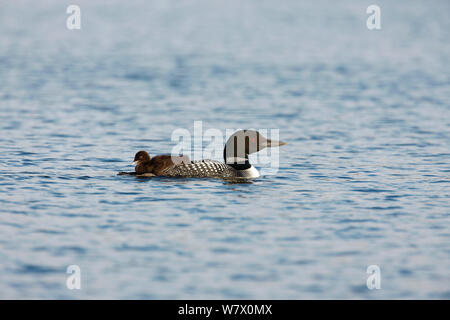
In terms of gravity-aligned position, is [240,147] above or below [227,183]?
above

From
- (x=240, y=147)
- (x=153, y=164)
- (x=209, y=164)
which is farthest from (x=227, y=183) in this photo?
(x=153, y=164)

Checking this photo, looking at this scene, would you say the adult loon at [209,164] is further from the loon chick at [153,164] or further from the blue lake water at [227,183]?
the blue lake water at [227,183]

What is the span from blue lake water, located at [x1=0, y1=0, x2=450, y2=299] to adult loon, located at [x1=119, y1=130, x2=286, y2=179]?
0.66 feet

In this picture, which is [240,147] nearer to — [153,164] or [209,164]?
[209,164]

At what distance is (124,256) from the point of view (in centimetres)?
742

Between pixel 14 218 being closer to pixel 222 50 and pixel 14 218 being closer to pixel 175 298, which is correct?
pixel 175 298

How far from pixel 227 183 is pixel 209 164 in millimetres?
346

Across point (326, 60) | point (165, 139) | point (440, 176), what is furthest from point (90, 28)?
point (440, 176)

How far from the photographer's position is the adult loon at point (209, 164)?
1073cm

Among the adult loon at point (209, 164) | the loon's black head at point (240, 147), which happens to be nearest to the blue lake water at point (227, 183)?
the adult loon at point (209, 164)

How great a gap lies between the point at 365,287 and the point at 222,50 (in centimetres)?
2503

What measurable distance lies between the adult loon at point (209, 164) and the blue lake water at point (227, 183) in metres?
0.20

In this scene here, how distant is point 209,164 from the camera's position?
35.2 ft

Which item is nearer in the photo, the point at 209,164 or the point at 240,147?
the point at 209,164
